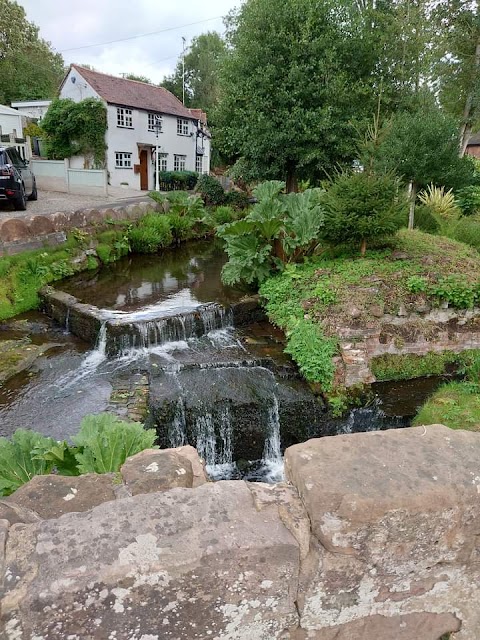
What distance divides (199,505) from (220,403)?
495 centimetres

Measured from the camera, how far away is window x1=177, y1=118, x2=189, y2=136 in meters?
29.5

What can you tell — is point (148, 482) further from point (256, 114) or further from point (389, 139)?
point (256, 114)

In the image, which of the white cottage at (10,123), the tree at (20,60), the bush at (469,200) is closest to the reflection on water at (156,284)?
the bush at (469,200)

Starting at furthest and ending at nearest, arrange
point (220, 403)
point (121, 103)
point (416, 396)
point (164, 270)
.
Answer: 1. point (121, 103)
2. point (164, 270)
3. point (416, 396)
4. point (220, 403)

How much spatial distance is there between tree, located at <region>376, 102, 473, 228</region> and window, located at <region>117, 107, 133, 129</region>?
702 inches

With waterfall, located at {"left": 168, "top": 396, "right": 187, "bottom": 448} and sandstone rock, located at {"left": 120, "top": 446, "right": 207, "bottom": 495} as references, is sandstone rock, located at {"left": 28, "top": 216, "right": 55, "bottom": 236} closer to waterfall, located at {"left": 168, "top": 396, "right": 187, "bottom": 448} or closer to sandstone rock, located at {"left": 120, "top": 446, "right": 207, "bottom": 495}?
waterfall, located at {"left": 168, "top": 396, "right": 187, "bottom": 448}

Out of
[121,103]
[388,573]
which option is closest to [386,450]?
[388,573]

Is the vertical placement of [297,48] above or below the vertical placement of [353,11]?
below

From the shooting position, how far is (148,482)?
186 cm

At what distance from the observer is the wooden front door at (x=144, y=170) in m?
27.5

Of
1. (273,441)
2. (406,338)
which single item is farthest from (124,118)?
(273,441)

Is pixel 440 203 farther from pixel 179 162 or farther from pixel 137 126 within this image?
pixel 179 162

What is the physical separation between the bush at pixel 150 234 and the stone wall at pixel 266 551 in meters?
13.2

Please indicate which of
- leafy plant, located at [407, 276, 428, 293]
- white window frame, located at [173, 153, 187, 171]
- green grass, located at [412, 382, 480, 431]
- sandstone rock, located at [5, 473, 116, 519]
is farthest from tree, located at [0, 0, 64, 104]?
sandstone rock, located at [5, 473, 116, 519]
